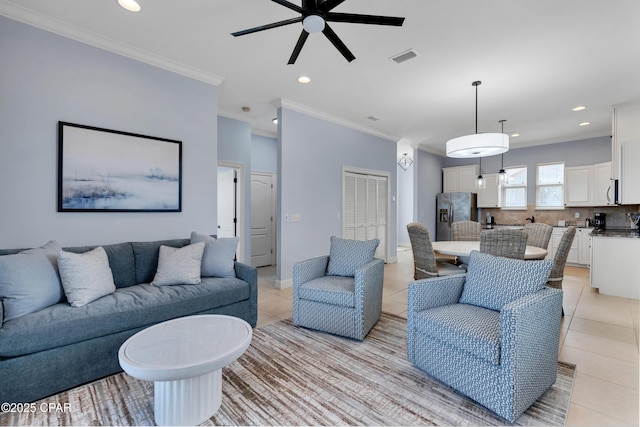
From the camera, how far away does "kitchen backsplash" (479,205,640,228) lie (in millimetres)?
5648

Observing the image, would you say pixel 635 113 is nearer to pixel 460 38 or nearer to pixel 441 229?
pixel 460 38

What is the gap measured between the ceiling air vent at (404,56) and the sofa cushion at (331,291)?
240 centimetres

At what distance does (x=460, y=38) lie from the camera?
2707 mm

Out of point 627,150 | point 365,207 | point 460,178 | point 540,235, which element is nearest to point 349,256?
point 540,235

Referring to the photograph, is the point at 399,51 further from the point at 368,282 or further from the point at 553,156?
the point at 553,156

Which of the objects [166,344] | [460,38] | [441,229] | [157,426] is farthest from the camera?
[441,229]

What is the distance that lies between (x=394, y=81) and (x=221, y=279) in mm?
3128

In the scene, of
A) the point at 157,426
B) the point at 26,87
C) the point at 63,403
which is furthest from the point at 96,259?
the point at 26,87

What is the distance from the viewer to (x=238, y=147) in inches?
196

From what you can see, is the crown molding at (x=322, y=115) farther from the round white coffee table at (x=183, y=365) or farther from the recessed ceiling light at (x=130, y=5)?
the round white coffee table at (x=183, y=365)

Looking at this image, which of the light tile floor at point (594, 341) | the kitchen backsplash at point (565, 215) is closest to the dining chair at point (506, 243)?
the light tile floor at point (594, 341)

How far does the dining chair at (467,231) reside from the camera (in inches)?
177

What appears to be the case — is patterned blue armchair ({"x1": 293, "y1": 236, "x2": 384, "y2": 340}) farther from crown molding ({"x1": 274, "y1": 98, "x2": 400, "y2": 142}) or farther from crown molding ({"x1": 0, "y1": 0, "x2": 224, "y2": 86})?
crown molding ({"x1": 0, "y1": 0, "x2": 224, "y2": 86})

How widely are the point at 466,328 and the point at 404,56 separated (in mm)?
2685
